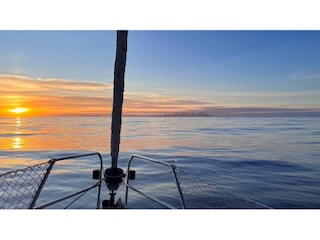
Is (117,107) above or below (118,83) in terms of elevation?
below

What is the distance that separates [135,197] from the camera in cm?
831

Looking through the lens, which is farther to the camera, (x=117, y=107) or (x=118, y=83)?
(x=117, y=107)

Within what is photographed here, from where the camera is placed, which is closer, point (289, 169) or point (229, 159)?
point (289, 169)

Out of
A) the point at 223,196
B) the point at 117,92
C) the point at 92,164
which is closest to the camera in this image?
the point at 117,92
